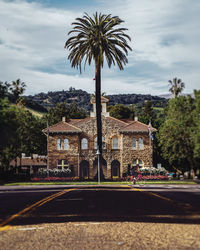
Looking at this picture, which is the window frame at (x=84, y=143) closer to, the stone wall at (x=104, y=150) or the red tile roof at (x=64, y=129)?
the stone wall at (x=104, y=150)

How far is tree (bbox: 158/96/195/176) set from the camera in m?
57.7

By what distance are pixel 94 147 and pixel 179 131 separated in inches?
487

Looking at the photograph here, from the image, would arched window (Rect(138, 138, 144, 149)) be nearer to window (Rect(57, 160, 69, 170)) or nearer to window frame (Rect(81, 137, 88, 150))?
window frame (Rect(81, 137, 88, 150))

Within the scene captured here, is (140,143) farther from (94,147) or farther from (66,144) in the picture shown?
(66,144)

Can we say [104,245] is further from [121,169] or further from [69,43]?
[121,169]

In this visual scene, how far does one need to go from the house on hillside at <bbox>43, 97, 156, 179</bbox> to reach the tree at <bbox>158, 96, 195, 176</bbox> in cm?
234

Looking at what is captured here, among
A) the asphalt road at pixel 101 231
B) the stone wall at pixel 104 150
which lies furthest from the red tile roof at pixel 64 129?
the asphalt road at pixel 101 231

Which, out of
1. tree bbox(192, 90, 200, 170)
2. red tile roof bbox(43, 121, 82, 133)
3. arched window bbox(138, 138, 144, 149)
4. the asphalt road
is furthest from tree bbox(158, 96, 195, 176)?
the asphalt road

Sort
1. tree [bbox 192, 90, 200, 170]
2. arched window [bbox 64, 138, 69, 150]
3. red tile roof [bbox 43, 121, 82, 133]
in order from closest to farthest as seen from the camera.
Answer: tree [bbox 192, 90, 200, 170] < red tile roof [bbox 43, 121, 82, 133] < arched window [bbox 64, 138, 69, 150]

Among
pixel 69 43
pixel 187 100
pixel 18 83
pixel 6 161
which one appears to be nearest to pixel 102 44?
pixel 69 43

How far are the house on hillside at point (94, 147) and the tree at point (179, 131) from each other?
234 centimetres

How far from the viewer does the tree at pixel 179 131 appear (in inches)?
2270

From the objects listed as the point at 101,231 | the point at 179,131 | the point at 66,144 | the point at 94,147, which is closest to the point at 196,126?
the point at 179,131

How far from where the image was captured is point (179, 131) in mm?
57469
